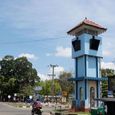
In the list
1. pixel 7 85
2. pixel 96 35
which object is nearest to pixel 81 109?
pixel 96 35

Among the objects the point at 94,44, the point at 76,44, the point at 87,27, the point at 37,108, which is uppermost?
the point at 87,27

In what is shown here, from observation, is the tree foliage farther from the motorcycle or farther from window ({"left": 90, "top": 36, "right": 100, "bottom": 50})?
the motorcycle

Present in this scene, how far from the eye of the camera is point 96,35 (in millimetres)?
54406

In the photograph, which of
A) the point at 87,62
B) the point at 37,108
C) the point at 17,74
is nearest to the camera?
the point at 37,108

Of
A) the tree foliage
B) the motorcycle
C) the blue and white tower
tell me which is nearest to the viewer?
the motorcycle

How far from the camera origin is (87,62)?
170ft

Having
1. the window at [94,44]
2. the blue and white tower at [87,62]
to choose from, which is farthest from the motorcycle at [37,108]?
the window at [94,44]

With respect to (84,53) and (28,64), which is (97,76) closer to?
(84,53)

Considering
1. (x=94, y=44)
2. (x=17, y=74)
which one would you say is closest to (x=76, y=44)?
(x=94, y=44)

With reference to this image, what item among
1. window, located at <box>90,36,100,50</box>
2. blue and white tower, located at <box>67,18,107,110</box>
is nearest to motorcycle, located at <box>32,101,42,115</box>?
blue and white tower, located at <box>67,18,107,110</box>

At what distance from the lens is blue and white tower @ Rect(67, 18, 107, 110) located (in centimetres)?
5172

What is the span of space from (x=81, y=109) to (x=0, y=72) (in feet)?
270

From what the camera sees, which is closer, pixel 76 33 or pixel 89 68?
pixel 89 68

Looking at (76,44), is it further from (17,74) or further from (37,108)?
(17,74)
